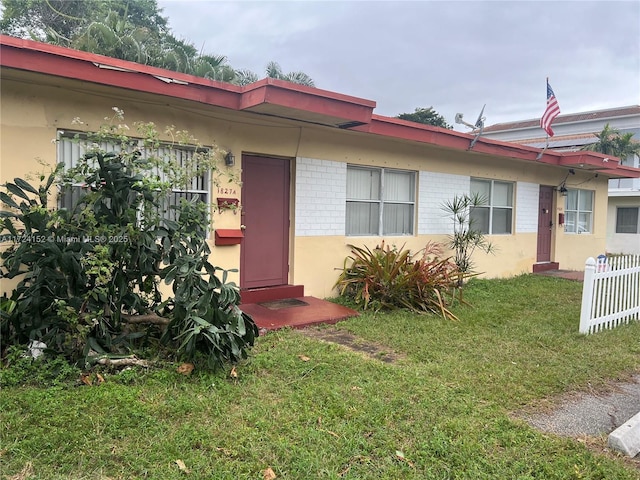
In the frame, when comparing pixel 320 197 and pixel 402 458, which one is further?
pixel 320 197

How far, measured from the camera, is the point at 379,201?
8.46 m

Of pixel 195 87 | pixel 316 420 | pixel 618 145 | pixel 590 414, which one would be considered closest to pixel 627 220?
pixel 618 145

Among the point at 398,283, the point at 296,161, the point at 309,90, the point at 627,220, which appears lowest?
the point at 398,283

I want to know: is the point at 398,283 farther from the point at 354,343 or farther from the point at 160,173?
the point at 160,173

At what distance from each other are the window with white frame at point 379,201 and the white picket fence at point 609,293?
3.37 metres

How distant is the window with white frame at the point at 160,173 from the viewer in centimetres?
517

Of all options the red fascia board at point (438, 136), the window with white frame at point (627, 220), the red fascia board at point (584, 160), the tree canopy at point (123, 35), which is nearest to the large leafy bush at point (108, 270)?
the red fascia board at point (438, 136)

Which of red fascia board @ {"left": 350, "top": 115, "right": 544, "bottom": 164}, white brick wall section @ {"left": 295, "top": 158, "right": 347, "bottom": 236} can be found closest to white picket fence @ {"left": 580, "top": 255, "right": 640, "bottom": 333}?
red fascia board @ {"left": 350, "top": 115, "right": 544, "bottom": 164}

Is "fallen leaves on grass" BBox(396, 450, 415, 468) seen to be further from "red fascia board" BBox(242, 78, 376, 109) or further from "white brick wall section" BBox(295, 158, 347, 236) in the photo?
"white brick wall section" BBox(295, 158, 347, 236)

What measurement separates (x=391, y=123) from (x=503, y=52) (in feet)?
15.9

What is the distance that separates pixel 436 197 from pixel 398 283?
3017mm

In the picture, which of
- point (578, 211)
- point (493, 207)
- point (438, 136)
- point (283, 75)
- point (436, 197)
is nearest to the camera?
point (438, 136)

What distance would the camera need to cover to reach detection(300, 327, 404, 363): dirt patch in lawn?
192 inches

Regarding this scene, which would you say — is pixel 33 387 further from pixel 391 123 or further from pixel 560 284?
pixel 560 284
